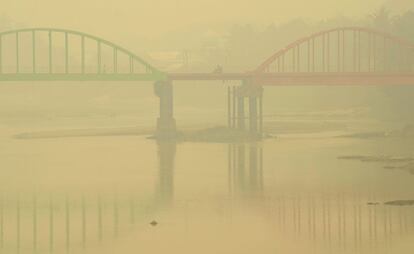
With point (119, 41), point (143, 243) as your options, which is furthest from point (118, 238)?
point (119, 41)

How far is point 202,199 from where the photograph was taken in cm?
5300

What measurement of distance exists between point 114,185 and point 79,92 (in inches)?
3881

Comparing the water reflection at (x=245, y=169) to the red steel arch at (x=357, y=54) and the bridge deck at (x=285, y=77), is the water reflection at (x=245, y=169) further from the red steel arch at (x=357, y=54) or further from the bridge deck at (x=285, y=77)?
the red steel arch at (x=357, y=54)

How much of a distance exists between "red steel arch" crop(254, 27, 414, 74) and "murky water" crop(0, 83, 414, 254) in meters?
23.3

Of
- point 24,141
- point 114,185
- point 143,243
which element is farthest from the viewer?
A: point 24,141

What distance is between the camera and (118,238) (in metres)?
43.5

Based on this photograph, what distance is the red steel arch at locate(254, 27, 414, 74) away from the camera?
104250 mm

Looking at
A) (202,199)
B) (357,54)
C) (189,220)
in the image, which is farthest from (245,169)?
(357,54)

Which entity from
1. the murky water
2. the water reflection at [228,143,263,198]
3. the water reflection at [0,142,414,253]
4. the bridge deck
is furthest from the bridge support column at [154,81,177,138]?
the water reflection at [0,142,414,253]

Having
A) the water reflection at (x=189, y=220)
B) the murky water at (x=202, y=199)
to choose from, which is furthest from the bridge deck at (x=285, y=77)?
the water reflection at (x=189, y=220)

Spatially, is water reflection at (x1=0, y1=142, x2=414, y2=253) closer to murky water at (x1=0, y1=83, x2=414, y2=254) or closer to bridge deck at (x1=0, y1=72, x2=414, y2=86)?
murky water at (x1=0, y1=83, x2=414, y2=254)

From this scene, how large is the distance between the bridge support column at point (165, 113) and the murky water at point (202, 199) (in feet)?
33.5

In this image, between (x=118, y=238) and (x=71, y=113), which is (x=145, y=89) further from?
(x=118, y=238)

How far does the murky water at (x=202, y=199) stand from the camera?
42.3 metres
